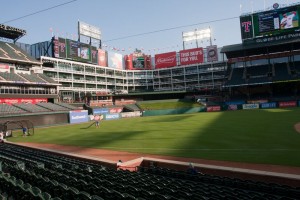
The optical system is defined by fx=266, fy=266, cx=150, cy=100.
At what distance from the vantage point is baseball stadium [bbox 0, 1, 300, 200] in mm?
8922

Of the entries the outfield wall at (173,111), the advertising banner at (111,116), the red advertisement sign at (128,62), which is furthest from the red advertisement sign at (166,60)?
the advertising banner at (111,116)

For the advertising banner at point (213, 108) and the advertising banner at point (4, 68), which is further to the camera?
the advertising banner at point (213, 108)

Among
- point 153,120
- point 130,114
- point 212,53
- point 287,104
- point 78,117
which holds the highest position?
point 212,53

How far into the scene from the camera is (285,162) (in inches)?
587

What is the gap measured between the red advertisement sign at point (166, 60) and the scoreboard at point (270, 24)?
35.4 metres

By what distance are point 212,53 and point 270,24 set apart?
3283cm

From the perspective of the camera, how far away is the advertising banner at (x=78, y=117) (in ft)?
182

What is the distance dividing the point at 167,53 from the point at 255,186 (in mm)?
97355

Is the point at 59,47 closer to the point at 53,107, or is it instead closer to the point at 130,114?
the point at 53,107

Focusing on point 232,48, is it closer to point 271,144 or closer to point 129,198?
point 271,144

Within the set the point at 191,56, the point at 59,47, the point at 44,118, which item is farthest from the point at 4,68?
the point at 191,56

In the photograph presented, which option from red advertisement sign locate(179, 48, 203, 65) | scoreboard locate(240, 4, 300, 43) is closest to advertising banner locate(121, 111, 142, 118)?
scoreboard locate(240, 4, 300, 43)

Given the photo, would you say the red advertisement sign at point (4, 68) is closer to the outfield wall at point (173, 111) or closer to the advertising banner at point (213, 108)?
the outfield wall at point (173, 111)

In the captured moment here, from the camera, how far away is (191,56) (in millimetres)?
98188
